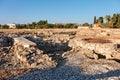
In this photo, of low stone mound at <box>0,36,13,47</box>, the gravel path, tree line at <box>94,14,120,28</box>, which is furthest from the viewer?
tree line at <box>94,14,120,28</box>

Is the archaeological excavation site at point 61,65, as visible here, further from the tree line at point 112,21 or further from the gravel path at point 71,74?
the tree line at point 112,21

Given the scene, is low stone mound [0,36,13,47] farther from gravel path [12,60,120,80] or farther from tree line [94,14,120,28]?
tree line [94,14,120,28]

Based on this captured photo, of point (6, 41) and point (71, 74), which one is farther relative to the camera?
point (6, 41)

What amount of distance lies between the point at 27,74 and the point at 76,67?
430 cm

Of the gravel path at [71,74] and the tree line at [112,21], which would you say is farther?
the tree line at [112,21]

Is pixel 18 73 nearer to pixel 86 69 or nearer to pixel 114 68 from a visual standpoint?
pixel 86 69

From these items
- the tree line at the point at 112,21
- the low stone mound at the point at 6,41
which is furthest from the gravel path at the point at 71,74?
the tree line at the point at 112,21

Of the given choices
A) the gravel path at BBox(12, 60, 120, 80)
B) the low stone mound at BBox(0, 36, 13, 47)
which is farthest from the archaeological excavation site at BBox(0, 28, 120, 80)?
the low stone mound at BBox(0, 36, 13, 47)

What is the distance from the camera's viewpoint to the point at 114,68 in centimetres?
1889

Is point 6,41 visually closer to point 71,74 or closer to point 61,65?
point 61,65

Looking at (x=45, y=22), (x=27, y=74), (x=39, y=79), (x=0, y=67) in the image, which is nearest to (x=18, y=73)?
(x=27, y=74)

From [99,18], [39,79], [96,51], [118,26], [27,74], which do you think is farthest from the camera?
[99,18]

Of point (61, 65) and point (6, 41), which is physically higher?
point (6, 41)

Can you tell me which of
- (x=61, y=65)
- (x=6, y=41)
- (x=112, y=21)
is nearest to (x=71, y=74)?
(x=61, y=65)
